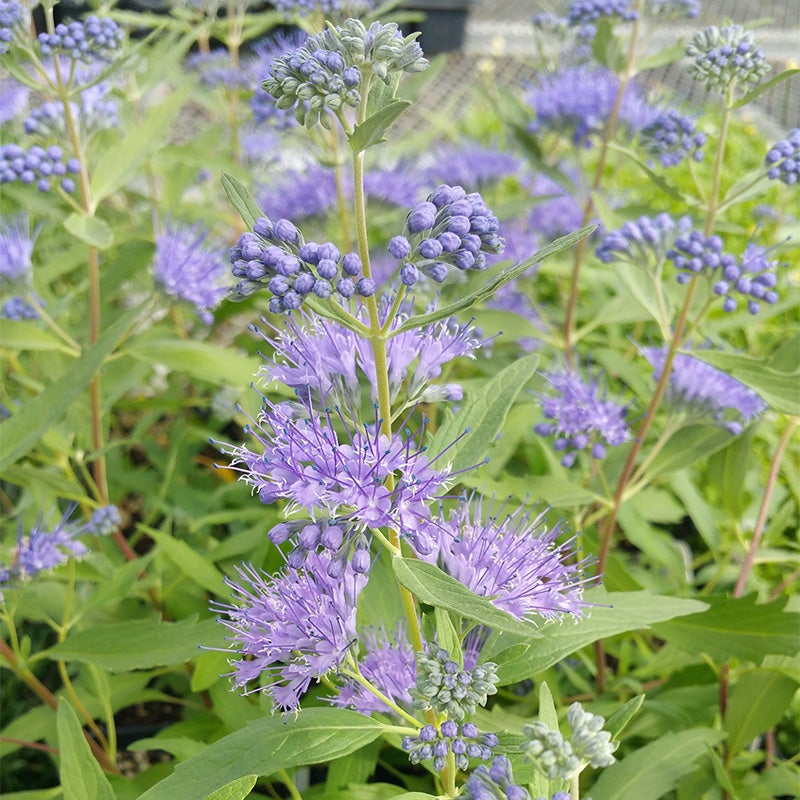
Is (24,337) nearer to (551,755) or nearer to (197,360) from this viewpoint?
(197,360)

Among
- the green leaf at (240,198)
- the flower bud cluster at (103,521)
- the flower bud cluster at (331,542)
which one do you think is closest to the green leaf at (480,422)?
the flower bud cluster at (331,542)

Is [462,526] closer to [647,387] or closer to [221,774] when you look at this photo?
[221,774]

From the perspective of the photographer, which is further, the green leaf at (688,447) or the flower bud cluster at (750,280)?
the green leaf at (688,447)

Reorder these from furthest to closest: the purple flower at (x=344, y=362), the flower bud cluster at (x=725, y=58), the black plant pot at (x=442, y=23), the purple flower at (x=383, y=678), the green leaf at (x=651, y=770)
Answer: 1. the black plant pot at (x=442, y=23)
2. the flower bud cluster at (x=725, y=58)
3. the green leaf at (x=651, y=770)
4. the purple flower at (x=383, y=678)
5. the purple flower at (x=344, y=362)

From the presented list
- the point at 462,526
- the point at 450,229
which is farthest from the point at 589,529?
the point at 450,229

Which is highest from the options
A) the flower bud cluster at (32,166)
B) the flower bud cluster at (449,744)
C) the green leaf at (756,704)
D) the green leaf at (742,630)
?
the flower bud cluster at (32,166)

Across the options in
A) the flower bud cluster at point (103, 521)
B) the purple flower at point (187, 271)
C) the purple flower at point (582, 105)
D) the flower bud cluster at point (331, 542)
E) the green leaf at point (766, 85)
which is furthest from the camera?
A: the purple flower at point (582, 105)

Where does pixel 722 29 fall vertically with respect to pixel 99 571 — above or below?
above

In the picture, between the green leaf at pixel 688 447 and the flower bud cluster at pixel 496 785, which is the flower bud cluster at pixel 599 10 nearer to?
the green leaf at pixel 688 447
